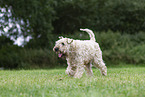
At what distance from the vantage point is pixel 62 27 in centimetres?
2277

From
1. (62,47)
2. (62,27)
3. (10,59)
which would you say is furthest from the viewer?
(62,27)

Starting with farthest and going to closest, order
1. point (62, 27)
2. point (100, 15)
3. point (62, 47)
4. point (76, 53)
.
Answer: point (100, 15), point (62, 27), point (76, 53), point (62, 47)

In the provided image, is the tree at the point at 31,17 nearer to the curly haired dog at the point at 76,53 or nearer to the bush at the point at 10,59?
the bush at the point at 10,59

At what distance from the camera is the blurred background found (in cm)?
1692

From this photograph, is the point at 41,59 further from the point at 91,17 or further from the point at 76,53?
the point at 76,53

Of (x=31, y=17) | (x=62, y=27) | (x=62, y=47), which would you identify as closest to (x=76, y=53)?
(x=62, y=47)

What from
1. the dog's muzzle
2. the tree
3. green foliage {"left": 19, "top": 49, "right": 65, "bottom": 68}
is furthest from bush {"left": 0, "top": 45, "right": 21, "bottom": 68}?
the dog's muzzle

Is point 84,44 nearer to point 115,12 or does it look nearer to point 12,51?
point 12,51

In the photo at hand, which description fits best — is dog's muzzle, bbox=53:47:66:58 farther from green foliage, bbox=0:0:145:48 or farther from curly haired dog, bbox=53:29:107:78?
green foliage, bbox=0:0:145:48

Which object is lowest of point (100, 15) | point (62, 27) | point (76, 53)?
point (76, 53)

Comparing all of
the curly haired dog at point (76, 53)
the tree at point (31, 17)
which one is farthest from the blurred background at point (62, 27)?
the curly haired dog at point (76, 53)

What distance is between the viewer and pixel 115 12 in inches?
926

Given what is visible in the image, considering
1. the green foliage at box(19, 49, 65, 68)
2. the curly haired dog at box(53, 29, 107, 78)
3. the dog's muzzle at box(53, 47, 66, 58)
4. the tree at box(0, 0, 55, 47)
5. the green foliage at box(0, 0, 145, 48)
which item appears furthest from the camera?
the green foliage at box(0, 0, 145, 48)

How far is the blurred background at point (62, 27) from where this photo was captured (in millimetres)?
16922
